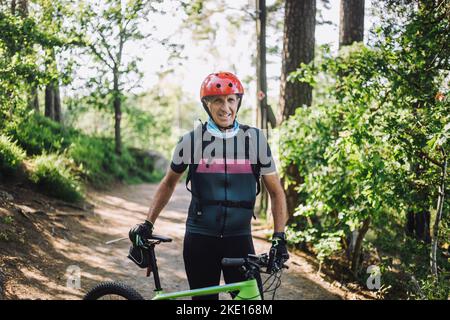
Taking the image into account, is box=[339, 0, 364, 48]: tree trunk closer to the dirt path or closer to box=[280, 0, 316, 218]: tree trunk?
box=[280, 0, 316, 218]: tree trunk

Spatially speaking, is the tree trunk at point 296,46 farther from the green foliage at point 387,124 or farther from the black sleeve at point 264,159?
the black sleeve at point 264,159

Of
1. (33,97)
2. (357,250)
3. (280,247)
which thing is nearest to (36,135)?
(33,97)

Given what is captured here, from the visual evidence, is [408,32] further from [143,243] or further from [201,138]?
[143,243]

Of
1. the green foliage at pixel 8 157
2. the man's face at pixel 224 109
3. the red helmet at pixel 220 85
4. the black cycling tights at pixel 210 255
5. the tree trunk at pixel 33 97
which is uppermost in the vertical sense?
the tree trunk at pixel 33 97

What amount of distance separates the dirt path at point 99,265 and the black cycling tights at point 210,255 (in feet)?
9.09

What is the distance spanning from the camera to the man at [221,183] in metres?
3.38

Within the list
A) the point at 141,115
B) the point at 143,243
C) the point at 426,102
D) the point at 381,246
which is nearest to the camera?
the point at 143,243

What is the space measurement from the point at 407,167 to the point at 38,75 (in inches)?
230

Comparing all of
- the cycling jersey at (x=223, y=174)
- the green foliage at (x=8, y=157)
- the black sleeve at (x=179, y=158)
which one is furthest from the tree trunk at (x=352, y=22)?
the green foliage at (x=8, y=157)

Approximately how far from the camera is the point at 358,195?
6477 millimetres

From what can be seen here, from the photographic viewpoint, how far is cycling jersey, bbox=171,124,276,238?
3377 mm

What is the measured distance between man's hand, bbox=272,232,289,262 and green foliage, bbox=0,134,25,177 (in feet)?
21.4

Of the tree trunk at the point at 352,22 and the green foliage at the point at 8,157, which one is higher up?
the tree trunk at the point at 352,22
